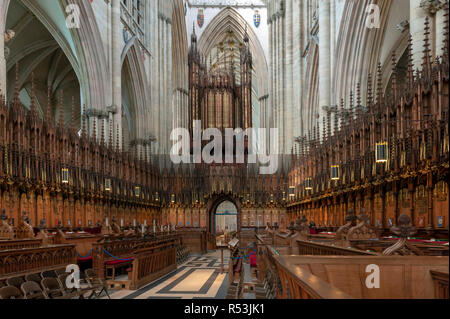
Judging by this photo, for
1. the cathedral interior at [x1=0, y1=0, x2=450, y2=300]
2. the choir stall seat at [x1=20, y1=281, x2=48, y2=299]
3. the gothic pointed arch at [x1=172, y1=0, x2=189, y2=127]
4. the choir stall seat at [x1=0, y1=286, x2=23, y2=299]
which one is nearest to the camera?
the choir stall seat at [x1=0, y1=286, x2=23, y2=299]

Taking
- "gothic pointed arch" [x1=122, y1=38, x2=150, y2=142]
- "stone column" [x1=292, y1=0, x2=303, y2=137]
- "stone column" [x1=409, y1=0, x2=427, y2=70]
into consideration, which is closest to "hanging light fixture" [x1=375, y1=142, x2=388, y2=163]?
"stone column" [x1=409, y1=0, x2=427, y2=70]

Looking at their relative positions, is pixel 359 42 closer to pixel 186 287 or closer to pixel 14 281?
pixel 186 287

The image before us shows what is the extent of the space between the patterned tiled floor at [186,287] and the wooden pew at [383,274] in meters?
4.72

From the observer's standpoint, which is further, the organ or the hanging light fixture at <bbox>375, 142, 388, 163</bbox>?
the organ

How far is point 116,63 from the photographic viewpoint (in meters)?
20.7

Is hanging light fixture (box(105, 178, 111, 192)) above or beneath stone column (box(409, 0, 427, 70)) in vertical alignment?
beneath

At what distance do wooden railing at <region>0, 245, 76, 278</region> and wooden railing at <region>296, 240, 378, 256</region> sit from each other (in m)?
4.99

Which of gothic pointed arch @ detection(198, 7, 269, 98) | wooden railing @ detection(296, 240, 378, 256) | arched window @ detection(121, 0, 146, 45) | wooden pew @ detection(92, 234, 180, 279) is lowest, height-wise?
wooden pew @ detection(92, 234, 180, 279)

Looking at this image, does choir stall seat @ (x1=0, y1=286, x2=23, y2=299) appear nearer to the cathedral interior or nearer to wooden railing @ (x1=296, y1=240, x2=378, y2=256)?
the cathedral interior

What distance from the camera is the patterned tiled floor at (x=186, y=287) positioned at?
8242mm

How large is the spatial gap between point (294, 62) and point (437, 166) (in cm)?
2039

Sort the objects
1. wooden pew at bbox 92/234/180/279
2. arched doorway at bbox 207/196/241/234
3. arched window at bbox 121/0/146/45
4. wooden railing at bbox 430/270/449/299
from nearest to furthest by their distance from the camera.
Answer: wooden railing at bbox 430/270/449/299
wooden pew at bbox 92/234/180/279
arched window at bbox 121/0/146/45
arched doorway at bbox 207/196/241/234

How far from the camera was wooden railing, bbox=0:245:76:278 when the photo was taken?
23.1 ft

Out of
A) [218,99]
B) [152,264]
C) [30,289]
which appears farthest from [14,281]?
[218,99]
